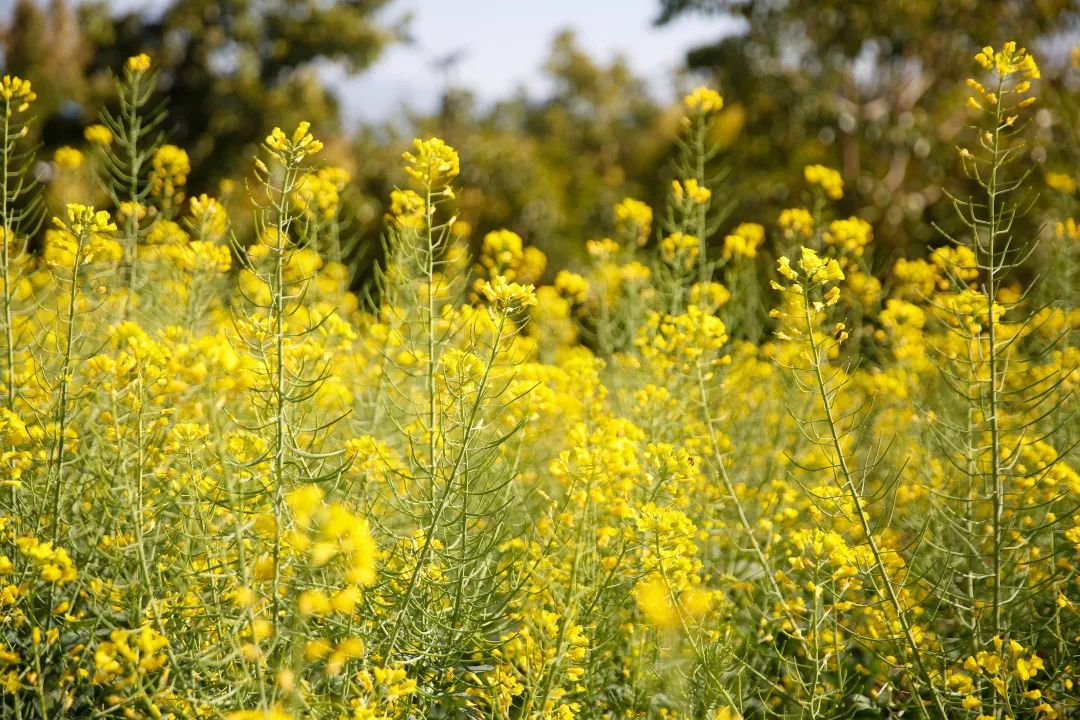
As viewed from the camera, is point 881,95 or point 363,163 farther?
point 363,163

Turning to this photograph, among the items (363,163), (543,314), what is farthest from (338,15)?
(543,314)

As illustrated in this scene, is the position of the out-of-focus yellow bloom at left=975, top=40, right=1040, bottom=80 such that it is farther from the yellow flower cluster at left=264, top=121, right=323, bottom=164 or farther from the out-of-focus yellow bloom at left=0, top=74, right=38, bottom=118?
the out-of-focus yellow bloom at left=0, top=74, right=38, bottom=118

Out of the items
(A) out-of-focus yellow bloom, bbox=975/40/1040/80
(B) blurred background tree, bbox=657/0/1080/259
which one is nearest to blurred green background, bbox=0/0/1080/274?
(B) blurred background tree, bbox=657/0/1080/259

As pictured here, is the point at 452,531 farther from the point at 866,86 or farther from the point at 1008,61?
the point at 866,86

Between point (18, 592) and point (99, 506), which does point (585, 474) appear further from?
point (99, 506)

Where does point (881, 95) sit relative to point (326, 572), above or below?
above

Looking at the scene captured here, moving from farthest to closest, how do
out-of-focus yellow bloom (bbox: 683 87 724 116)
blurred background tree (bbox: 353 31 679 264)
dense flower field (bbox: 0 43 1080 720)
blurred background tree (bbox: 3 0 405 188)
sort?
blurred background tree (bbox: 3 0 405 188)
blurred background tree (bbox: 353 31 679 264)
out-of-focus yellow bloom (bbox: 683 87 724 116)
dense flower field (bbox: 0 43 1080 720)

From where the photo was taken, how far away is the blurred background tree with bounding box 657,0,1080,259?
12.1 m

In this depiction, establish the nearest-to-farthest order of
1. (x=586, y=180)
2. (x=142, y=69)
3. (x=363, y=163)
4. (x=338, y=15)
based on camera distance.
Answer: (x=142, y=69) → (x=363, y=163) → (x=338, y=15) → (x=586, y=180)

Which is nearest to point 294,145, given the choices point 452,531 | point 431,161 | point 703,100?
point 431,161

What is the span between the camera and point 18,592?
85.1 inches

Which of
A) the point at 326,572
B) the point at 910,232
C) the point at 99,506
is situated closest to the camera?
the point at 326,572

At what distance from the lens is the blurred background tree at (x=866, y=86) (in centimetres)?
1209

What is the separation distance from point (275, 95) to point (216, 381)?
16.5 m
